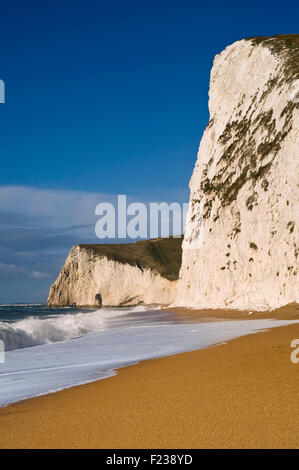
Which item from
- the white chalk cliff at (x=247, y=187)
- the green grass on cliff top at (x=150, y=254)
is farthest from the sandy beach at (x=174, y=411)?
the green grass on cliff top at (x=150, y=254)

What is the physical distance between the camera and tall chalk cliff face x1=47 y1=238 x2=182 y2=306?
289 ft

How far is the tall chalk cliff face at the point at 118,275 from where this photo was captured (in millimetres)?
87938

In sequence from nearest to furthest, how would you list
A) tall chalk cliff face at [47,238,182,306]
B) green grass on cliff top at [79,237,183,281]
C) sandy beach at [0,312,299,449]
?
sandy beach at [0,312,299,449], tall chalk cliff face at [47,238,182,306], green grass on cliff top at [79,237,183,281]

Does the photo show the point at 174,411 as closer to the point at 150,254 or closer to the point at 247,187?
the point at 247,187

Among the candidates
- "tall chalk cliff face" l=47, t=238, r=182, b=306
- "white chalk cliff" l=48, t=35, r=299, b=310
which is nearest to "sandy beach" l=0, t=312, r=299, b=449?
"white chalk cliff" l=48, t=35, r=299, b=310

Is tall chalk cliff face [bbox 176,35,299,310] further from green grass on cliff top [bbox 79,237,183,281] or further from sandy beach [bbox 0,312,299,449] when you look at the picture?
green grass on cliff top [bbox 79,237,183,281]

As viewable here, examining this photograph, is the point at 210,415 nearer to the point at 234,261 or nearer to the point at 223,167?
the point at 234,261

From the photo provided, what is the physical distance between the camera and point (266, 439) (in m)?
2.84

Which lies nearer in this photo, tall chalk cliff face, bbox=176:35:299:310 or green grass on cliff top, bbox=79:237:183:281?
tall chalk cliff face, bbox=176:35:299:310

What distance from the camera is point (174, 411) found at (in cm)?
364

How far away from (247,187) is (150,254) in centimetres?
6530

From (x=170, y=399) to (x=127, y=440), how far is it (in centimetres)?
112
